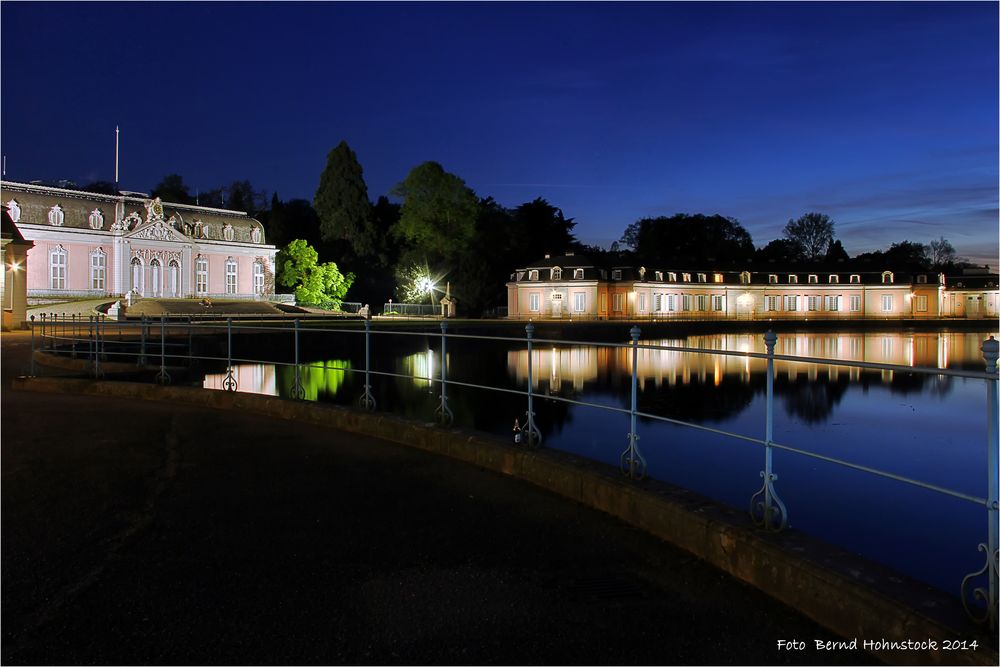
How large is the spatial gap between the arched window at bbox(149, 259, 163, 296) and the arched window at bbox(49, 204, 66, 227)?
20.1 feet

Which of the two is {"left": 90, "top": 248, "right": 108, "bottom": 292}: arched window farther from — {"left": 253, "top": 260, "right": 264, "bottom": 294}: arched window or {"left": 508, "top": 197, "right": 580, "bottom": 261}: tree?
{"left": 508, "top": 197, "right": 580, "bottom": 261}: tree

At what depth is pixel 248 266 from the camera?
5884 centimetres

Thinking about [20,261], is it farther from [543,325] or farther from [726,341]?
[726,341]

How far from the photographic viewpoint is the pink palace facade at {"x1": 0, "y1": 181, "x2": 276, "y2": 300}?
47906 millimetres

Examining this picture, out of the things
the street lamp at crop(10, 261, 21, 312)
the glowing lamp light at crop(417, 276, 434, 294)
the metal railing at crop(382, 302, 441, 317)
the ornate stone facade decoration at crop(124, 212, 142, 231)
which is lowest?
the metal railing at crop(382, 302, 441, 317)

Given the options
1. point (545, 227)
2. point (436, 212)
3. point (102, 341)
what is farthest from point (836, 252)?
point (102, 341)

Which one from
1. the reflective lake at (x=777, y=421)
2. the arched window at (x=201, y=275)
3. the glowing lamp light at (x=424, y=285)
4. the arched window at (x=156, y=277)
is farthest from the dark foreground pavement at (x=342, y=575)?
the glowing lamp light at (x=424, y=285)

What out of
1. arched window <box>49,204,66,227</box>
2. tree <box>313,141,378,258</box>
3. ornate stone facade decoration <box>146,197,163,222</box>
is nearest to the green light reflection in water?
arched window <box>49,204,66,227</box>

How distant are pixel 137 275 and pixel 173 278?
2685 millimetres

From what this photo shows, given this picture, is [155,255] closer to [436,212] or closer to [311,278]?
[311,278]

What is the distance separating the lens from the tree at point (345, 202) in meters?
63.3

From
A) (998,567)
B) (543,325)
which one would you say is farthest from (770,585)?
(543,325)

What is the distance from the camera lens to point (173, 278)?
177ft

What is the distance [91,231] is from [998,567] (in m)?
55.8
